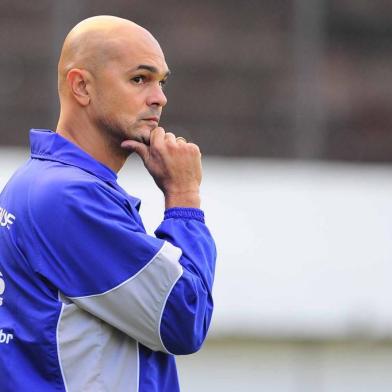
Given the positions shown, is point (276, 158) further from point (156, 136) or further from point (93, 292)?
point (93, 292)

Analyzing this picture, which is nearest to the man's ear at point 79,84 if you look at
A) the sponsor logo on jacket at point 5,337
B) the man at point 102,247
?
the man at point 102,247

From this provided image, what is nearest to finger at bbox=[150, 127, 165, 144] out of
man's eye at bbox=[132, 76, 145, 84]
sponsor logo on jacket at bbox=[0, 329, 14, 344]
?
man's eye at bbox=[132, 76, 145, 84]

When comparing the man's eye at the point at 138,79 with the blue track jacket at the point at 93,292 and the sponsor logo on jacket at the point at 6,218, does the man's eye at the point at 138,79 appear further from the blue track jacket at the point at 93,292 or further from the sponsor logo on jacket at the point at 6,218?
the sponsor logo on jacket at the point at 6,218

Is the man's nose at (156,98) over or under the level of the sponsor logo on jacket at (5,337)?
over

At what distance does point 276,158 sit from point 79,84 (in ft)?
18.6

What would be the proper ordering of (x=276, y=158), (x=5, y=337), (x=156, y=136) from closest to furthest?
(x=5, y=337) < (x=156, y=136) < (x=276, y=158)

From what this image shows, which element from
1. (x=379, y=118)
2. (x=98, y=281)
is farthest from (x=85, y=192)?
(x=379, y=118)

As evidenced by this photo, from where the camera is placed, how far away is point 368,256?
26.9ft

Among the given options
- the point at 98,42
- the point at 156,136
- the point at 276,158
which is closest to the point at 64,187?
the point at 156,136

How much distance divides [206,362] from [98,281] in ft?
18.1

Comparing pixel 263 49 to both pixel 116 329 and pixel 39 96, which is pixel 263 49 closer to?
pixel 39 96

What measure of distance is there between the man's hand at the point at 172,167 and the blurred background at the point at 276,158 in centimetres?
478

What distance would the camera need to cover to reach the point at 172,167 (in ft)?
10.2

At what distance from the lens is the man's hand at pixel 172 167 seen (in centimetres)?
309
